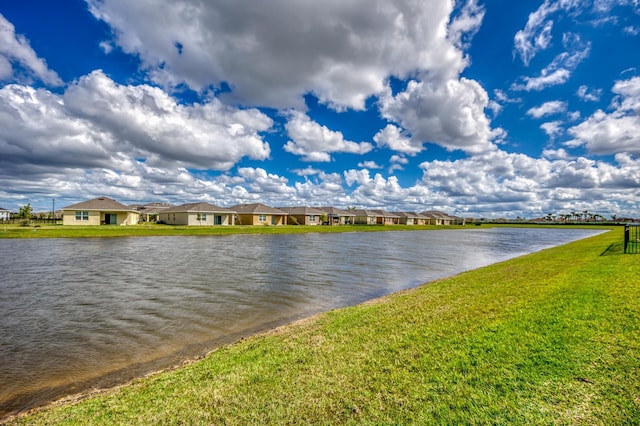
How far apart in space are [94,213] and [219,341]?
5512 centimetres

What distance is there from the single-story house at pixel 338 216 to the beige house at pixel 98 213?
47.8 metres

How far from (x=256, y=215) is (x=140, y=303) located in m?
55.8

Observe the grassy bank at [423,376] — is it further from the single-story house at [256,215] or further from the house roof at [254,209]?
the house roof at [254,209]

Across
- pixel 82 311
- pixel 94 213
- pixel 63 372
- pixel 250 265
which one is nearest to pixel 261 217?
pixel 94 213

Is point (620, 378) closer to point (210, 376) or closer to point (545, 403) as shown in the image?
point (545, 403)

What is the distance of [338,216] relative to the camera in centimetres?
8969

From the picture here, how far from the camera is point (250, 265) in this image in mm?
19625

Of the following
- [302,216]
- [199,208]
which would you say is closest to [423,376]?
[199,208]

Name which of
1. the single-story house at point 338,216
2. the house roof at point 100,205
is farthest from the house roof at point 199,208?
the single-story house at point 338,216

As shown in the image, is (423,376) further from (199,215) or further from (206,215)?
(206,215)

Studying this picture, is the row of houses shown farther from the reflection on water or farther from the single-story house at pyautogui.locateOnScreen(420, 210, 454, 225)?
the reflection on water

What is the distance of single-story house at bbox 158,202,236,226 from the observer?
2267 inches

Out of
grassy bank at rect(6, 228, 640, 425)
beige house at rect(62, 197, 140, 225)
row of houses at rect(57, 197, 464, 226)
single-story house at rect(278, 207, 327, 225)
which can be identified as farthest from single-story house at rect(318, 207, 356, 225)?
grassy bank at rect(6, 228, 640, 425)

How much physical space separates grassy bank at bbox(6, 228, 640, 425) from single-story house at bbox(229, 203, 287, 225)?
60163mm
